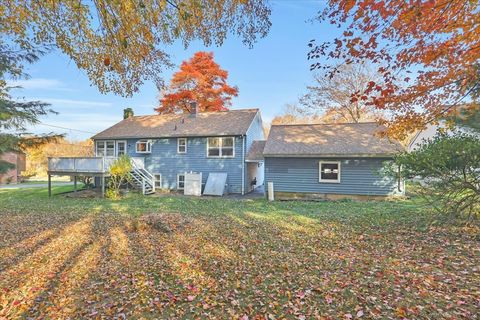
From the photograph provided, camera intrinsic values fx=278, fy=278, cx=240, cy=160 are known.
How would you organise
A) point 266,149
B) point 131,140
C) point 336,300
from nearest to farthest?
point 336,300 → point 266,149 → point 131,140

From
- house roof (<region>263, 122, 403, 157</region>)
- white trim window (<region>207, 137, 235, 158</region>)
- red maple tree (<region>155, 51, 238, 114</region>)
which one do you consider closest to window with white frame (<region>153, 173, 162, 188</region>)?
white trim window (<region>207, 137, 235, 158</region>)

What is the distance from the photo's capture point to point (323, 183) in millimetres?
14758

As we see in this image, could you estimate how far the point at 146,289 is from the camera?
13.0 ft

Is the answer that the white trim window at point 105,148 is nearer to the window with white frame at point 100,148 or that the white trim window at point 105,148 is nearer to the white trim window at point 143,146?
the window with white frame at point 100,148

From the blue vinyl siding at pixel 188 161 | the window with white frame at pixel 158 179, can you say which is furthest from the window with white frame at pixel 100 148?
the window with white frame at pixel 158 179

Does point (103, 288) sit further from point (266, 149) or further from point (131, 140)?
point (131, 140)

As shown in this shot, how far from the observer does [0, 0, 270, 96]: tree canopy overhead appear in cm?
421

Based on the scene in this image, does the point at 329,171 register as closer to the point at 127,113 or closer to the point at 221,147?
the point at 221,147

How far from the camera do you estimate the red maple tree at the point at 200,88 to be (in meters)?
27.6

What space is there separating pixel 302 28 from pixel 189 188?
40.1 ft

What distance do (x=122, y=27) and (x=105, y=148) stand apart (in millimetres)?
17503

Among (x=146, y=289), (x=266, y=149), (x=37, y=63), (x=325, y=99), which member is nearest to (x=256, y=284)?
(x=146, y=289)

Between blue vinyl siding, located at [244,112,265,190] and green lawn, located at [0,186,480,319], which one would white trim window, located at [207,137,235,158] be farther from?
green lawn, located at [0,186,480,319]

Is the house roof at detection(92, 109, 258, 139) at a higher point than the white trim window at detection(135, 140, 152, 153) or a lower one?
higher
